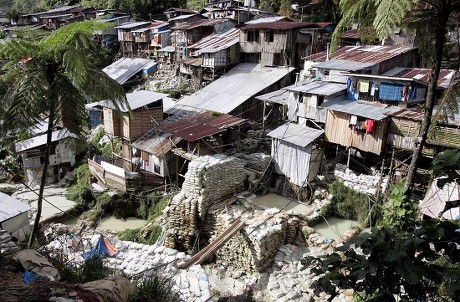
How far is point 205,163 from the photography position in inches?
668

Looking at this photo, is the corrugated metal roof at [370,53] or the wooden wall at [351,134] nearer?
the wooden wall at [351,134]

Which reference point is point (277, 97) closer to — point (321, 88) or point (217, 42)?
point (321, 88)

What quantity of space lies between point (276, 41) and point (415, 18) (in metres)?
19.9

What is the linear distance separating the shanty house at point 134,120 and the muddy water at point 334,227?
12247mm

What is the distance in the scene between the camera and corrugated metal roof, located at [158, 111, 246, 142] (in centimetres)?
1986

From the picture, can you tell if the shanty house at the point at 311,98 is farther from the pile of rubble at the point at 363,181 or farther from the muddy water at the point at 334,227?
the muddy water at the point at 334,227

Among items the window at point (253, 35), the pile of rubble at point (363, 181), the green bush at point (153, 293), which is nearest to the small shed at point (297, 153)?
the pile of rubble at point (363, 181)

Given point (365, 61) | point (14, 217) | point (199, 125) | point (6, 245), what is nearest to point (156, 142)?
point (199, 125)

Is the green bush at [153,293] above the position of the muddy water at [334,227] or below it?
above

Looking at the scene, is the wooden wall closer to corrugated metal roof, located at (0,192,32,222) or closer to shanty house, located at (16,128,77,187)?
corrugated metal roof, located at (0,192,32,222)

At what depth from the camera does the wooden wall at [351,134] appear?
1781cm

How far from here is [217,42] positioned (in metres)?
31.6

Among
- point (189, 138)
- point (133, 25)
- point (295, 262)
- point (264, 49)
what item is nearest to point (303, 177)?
point (295, 262)

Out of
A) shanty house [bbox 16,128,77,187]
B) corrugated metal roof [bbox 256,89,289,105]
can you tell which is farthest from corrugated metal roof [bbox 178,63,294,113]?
shanty house [bbox 16,128,77,187]
